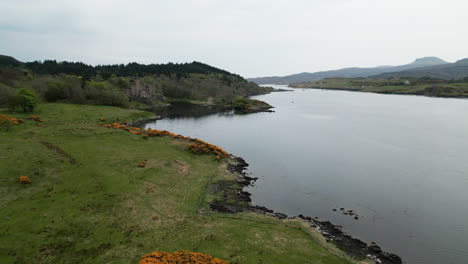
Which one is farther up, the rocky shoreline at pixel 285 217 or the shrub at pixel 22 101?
the shrub at pixel 22 101

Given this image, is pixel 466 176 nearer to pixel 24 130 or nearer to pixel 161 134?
pixel 161 134

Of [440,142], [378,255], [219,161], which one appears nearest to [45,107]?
[219,161]

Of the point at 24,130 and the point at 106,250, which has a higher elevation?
the point at 24,130

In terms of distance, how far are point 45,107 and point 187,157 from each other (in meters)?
63.6

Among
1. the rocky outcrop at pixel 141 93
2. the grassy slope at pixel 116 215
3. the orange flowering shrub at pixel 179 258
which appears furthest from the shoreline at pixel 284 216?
the rocky outcrop at pixel 141 93

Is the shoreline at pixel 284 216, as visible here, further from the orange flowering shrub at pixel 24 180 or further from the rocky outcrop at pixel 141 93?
the rocky outcrop at pixel 141 93

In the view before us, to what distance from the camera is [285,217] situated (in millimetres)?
32906

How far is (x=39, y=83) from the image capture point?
3809 inches

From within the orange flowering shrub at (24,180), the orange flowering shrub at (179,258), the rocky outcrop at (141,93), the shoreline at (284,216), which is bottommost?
the shoreline at (284,216)

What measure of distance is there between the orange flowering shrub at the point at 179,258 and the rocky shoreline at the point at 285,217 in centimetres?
1164

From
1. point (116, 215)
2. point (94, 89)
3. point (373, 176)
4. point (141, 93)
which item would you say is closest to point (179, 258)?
point (116, 215)

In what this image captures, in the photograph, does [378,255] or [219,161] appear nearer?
[378,255]

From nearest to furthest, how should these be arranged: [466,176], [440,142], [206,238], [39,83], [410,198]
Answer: [206,238] → [410,198] → [466,176] → [440,142] → [39,83]

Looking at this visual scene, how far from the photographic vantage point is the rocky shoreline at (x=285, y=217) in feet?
86.2
